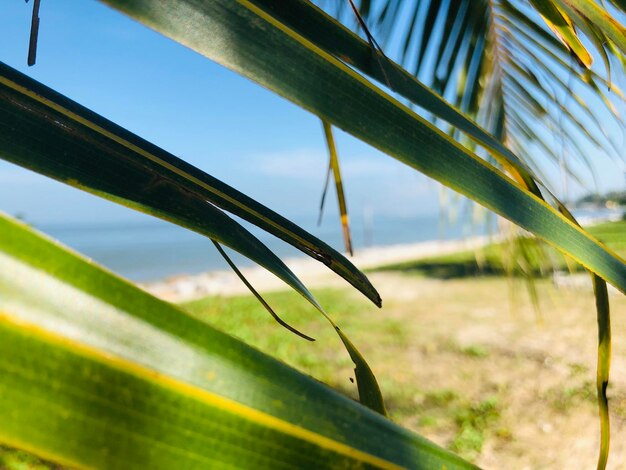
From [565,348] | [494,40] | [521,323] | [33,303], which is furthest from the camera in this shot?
[521,323]

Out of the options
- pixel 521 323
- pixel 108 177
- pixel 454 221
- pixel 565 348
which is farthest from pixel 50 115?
pixel 521 323

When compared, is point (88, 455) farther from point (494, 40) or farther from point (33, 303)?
point (494, 40)

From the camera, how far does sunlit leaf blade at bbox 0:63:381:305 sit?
0.26 meters

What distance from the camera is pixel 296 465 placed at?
185mm

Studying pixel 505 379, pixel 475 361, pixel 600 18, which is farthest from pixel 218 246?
pixel 475 361

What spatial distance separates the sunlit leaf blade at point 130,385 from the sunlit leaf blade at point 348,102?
121 millimetres

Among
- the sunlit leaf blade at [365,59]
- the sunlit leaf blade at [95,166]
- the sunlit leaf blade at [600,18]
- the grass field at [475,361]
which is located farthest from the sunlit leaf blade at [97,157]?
the grass field at [475,361]

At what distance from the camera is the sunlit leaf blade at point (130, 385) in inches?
5.9

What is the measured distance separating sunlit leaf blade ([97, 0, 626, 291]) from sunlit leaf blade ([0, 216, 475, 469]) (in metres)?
0.12

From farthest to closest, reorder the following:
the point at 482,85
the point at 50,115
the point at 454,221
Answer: the point at 454,221
the point at 482,85
the point at 50,115

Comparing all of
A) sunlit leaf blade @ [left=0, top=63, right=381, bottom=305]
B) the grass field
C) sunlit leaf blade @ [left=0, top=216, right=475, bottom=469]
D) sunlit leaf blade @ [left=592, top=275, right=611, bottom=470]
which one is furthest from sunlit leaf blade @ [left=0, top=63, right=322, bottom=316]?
the grass field

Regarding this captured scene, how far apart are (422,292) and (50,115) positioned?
6.65 m

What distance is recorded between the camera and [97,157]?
28cm

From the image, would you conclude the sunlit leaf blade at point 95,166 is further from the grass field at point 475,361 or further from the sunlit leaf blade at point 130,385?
the grass field at point 475,361
